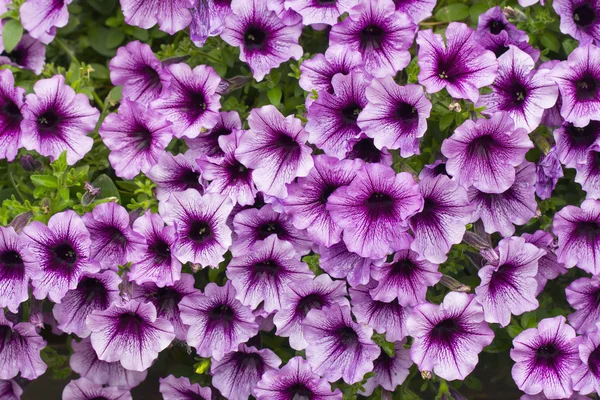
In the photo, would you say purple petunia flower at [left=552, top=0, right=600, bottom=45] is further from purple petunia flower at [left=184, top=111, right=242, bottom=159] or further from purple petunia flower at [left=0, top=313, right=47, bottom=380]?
purple petunia flower at [left=0, top=313, right=47, bottom=380]

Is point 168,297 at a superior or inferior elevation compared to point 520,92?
inferior

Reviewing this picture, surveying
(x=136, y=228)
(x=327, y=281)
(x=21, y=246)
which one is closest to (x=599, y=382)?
(x=327, y=281)

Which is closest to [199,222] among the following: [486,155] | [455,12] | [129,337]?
[129,337]

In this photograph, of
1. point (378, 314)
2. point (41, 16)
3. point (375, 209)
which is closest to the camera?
point (375, 209)

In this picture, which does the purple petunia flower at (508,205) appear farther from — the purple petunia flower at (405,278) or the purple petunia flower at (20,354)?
the purple petunia flower at (20,354)

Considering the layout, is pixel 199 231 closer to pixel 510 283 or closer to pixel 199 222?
pixel 199 222

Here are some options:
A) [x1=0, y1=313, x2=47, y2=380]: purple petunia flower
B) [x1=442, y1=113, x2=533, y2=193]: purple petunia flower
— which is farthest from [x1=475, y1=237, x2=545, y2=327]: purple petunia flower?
[x1=0, y1=313, x2=47, y2=380]: purple petunia flower

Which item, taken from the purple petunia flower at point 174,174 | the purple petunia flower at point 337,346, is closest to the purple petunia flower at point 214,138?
the purple petunia flower at point 174,174
